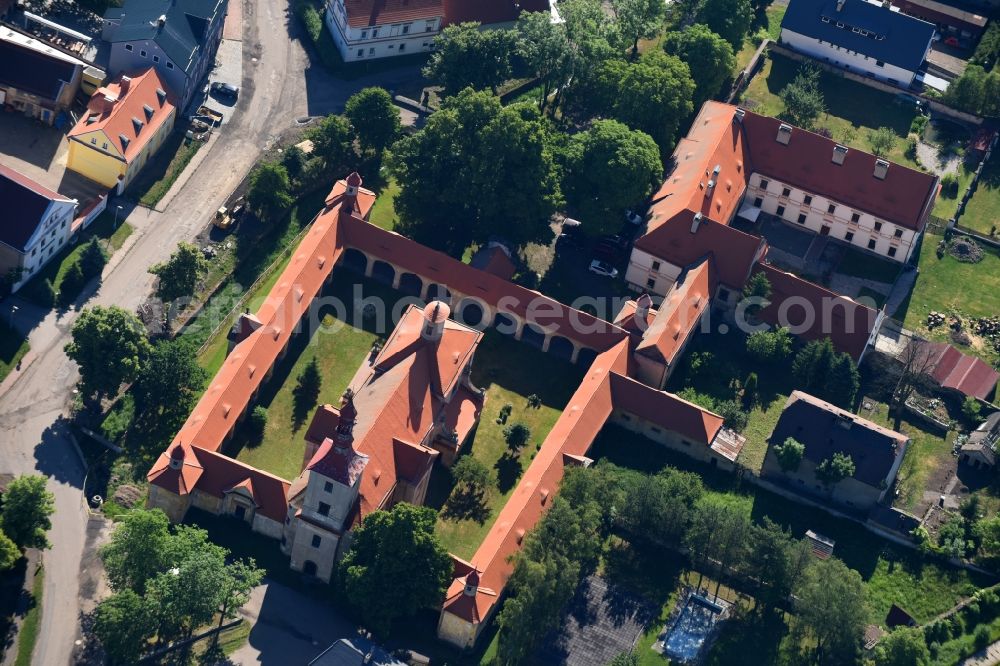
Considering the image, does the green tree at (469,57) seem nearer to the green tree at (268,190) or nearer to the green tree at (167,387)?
the green tree at (268,190)

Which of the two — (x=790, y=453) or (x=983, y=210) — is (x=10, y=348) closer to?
(x=790, y=453)

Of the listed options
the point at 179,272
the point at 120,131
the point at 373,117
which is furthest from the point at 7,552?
the point at 373,117

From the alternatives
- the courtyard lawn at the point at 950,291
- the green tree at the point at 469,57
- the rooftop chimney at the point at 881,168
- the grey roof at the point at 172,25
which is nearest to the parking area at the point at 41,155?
the grey roof at the point at 172,25

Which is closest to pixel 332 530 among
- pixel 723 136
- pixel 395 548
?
pixel 395 548

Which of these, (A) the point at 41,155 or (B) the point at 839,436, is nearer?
(B) the point at 839,436

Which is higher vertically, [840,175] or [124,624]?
[840,175]

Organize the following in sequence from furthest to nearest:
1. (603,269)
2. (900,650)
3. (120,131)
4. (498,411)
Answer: (603,269)
(120,131)
(498,411)
(900,650)

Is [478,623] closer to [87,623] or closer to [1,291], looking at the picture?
[87,623]
